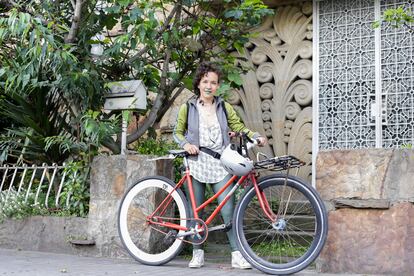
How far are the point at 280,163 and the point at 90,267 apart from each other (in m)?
1.96

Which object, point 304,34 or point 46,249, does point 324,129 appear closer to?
point 304,34

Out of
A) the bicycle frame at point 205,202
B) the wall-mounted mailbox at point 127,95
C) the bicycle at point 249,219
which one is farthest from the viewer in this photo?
the wall-mounted mailbox at point 127,95

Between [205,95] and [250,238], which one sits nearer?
[205,95]

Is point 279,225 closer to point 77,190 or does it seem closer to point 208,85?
point 208,85

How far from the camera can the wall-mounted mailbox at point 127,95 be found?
5895mm

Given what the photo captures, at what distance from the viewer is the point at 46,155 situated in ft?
22.2

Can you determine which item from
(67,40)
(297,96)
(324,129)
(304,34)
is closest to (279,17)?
(304,34)

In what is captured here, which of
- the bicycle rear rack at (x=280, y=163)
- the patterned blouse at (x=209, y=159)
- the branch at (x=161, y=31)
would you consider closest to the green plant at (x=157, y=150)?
the branch at (x=161, y=31)

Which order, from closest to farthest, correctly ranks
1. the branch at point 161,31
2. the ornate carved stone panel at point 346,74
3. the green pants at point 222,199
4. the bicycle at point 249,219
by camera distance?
1. the bicycle at point 249,219
2. the green pants at point 222,199
3. the branch at point 161,31
4. the ornate carved stone panel at point 346,74

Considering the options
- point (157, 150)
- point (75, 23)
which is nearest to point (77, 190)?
point (157, 150)

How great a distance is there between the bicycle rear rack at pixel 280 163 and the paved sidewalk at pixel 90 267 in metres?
0.89

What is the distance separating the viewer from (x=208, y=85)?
5066 millimetres

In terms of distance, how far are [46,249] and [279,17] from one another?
4.44m

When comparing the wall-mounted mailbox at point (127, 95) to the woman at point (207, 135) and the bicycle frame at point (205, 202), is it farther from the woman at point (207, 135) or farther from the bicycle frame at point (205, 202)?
the bicycle frame at point (205, 202)
